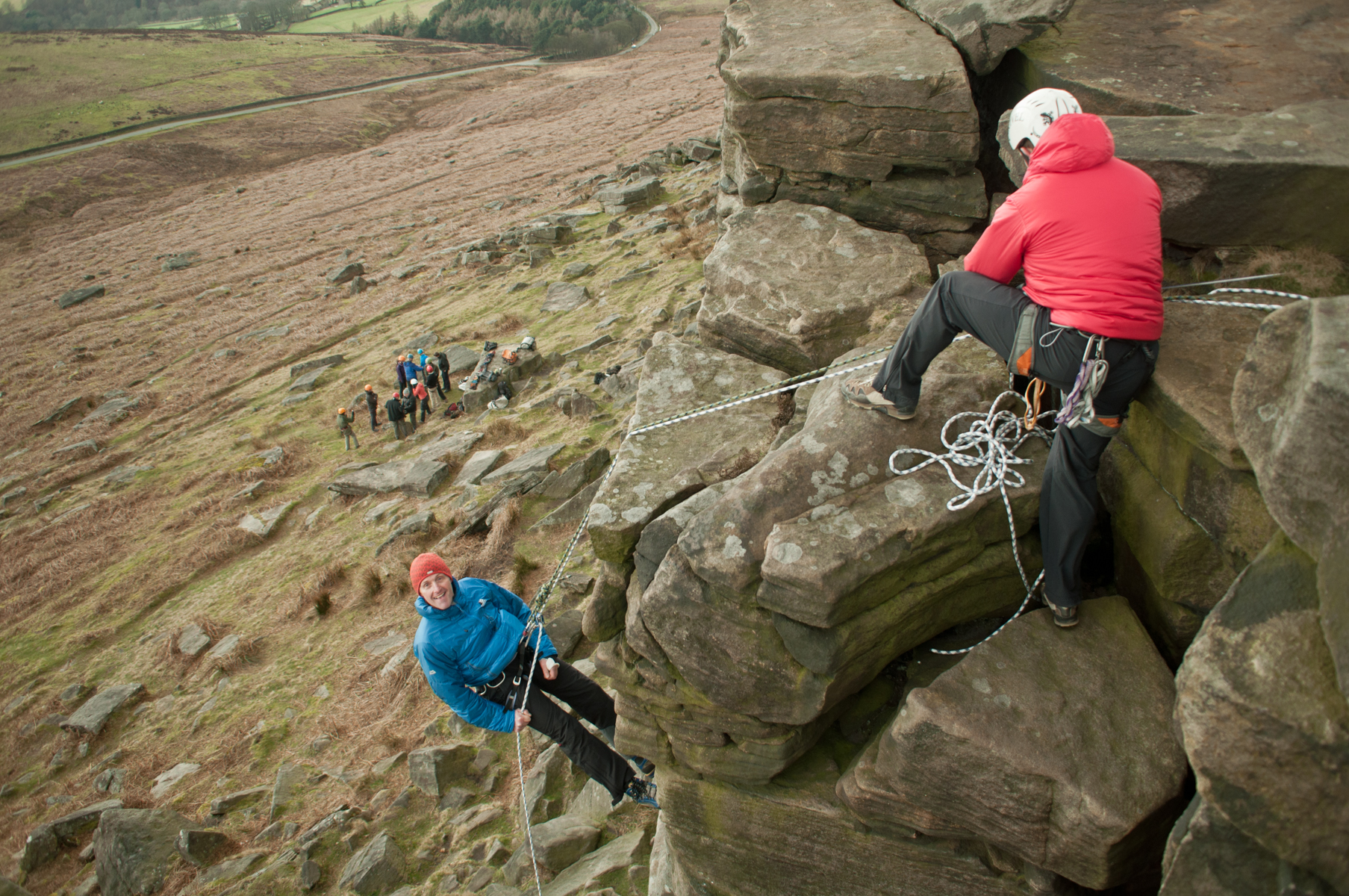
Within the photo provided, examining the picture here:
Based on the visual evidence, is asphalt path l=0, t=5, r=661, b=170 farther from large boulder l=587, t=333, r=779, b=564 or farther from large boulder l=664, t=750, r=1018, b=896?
large boulder l=664, t=750, r=1018, b=896

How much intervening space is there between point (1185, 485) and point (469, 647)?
17.1ft

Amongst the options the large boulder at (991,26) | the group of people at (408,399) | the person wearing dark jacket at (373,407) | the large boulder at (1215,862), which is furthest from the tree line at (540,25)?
the large boulder at (1215,862)

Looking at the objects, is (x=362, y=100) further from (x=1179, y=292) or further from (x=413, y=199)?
(x=1179, y=292)

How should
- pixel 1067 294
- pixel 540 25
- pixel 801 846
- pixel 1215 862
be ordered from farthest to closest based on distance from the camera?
pixel 540 25 → pixel 801 846 → pixel 1067 294 → pixel 1215 862

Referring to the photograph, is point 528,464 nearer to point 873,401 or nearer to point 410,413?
point 410,413

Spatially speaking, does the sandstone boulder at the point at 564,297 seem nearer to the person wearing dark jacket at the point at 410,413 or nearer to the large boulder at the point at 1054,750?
the person wearing dark jacket at the point at 410,413

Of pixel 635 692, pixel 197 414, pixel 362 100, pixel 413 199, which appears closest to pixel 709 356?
pixel 635 692

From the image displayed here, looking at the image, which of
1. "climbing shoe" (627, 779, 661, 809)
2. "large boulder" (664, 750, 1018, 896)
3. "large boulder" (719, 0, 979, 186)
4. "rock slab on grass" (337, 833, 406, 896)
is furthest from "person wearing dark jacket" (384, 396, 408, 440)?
"large boulder" (664, 750, 1018, 896)

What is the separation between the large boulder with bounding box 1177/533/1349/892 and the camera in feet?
9.66

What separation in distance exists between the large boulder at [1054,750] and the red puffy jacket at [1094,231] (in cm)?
183

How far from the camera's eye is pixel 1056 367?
439cm

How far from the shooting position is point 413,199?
37.9 m

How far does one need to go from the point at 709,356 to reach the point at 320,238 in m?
32.4

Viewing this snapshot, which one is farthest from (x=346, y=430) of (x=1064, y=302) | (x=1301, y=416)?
(x=1301, y=416)
